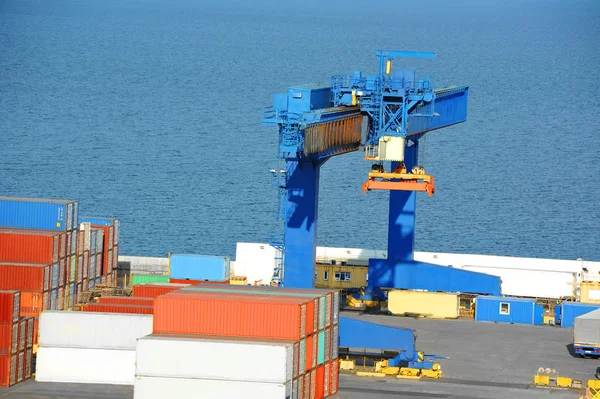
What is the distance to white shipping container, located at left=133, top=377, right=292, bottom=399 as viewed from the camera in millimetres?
57156

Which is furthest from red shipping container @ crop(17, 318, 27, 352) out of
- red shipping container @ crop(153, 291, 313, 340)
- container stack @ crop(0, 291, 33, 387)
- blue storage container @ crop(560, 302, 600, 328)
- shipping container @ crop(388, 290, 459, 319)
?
blue storage container @ crop(560, 302, 600, 328)

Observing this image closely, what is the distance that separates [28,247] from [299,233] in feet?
44.0

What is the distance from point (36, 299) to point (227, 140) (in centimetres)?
9584

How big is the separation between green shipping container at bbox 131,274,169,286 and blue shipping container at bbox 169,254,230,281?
1.77 feet

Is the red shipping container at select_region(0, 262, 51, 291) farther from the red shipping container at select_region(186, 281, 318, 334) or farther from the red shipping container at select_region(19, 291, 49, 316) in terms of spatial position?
the red shipping container at select_region(186, 281, 318, 334)

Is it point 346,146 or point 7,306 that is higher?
point 346,146

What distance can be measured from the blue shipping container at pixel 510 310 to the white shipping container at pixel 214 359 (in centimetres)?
2952

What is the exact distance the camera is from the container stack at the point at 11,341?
6488 centimetres

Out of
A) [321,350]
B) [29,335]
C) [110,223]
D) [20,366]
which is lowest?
[20,366]

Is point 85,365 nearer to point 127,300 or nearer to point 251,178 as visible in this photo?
point 127,300

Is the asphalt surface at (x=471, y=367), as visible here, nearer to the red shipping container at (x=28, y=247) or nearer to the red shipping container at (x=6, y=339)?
the red shipping container at (x=6, y=339)

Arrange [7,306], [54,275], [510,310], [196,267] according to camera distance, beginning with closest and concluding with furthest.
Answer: [7,306]
[54,275]
[510,310]
[196,267]

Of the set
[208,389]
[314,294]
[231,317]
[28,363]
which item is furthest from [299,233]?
[208,389]

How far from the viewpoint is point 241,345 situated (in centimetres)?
5706
